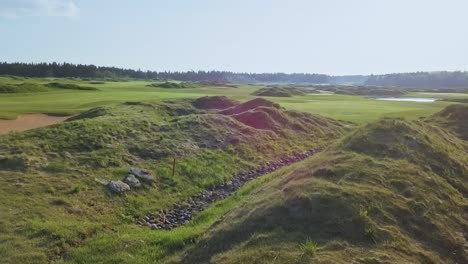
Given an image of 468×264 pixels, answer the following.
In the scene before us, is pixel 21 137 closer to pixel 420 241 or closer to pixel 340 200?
pixel 340 200

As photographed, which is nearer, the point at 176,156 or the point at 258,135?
the point at 176,156

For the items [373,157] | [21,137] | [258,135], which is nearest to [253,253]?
[373,157]

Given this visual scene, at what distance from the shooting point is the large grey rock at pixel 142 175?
2186 cm

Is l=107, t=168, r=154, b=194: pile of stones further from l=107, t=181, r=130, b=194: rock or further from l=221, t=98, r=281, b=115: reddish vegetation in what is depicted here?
l=221, t=98, r=281, b=115: reddish vegetation

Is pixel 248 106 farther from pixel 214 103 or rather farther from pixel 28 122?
pixel 28 122

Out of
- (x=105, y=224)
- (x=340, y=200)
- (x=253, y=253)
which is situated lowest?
(x=105, y=224)

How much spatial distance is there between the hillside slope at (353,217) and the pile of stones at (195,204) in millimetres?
3286

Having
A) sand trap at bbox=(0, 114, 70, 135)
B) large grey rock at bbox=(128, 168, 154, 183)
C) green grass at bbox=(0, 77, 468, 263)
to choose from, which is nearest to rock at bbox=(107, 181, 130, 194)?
green grass at bbox=(0, 77, 468, 263)

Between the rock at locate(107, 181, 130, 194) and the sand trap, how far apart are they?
22.1 m

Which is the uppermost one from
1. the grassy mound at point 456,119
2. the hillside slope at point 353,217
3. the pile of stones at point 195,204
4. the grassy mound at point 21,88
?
the grassy mound at point 456,119

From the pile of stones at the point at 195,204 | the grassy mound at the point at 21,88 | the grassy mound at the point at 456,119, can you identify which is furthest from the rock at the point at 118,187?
the grassy mound at the point at 21,88

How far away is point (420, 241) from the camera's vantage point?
12703mm

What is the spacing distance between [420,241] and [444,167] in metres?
7.03

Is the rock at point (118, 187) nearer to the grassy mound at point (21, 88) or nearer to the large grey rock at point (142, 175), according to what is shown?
the large grey rock at point (142, 175)
